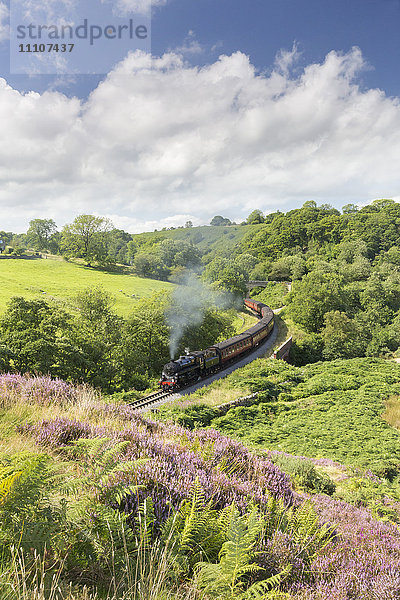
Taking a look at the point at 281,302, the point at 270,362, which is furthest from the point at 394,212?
the point at 270,362

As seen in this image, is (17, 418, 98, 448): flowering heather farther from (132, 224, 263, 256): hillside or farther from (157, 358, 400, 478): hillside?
(132, 224, 263, 256): hillside

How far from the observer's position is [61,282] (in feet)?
172

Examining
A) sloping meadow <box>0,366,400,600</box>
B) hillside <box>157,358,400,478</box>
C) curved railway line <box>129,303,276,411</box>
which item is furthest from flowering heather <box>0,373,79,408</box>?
curved railway line <box>129,303,276,411</box>

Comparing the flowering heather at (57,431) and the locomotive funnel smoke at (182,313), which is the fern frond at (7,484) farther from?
the locomotive funnel smoke at (182,313)

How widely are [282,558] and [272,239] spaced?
3409 inches

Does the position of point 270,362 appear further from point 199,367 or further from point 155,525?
point 155,525

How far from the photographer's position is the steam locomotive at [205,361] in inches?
810

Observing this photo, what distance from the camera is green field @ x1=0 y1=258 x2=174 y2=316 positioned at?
4309 centimetres

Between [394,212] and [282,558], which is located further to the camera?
[394,212]

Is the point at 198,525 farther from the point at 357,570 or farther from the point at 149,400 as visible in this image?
the point at 149,400

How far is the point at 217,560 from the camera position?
2479 millimetres

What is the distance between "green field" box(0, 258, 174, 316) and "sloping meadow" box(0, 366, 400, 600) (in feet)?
119

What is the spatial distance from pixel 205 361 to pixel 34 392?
59.4ft

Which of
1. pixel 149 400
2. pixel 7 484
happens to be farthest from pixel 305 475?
pixel 149 400
